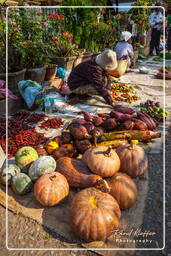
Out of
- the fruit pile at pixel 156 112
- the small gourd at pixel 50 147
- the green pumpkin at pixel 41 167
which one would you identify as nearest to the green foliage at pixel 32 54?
the fruit pile at pixel 156 112

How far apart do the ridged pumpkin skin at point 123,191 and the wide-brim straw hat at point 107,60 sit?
3.03 m

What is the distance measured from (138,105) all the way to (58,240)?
3864 mm

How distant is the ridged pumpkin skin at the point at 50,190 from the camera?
2357 millimetres

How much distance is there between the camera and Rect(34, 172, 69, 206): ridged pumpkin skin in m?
2.36

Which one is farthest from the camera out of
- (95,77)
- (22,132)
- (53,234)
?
(95,77)

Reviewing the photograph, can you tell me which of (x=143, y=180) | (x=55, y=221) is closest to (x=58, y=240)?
(x=55, y=221)

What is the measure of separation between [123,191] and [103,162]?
36 cm

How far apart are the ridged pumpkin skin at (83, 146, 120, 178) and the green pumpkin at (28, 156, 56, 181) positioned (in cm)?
43

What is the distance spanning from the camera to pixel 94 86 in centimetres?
511

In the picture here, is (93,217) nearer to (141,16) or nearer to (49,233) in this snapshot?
(49,233)

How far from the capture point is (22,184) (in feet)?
8.29

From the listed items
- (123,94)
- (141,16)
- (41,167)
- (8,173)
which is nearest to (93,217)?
(41,167)

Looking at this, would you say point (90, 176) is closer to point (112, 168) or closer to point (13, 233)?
point (112, 168)

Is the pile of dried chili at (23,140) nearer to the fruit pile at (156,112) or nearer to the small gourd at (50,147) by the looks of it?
the small gourd at (50,147)
